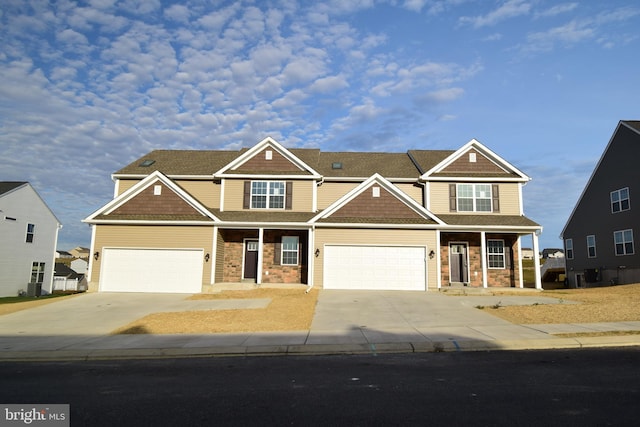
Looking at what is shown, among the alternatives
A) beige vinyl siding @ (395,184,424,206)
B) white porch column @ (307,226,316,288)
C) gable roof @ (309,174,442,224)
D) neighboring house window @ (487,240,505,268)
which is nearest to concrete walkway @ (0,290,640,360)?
white porch column @ (307,226,316,288)

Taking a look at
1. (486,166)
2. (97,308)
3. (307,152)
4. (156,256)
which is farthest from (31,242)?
Answer: (486,166)

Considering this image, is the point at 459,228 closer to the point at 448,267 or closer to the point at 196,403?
the point at 448,267

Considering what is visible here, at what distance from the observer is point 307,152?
2694 centimetres

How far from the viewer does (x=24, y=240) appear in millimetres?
31109

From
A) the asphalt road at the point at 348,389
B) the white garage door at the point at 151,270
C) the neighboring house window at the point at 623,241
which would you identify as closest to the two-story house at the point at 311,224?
the white garage door at the point at 151,270

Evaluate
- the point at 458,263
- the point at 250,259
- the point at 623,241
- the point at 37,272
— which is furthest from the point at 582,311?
the point at 37,272

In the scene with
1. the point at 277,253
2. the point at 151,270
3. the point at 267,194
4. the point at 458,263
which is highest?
the point at 267,194

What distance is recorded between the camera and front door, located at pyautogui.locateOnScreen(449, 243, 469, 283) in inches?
887

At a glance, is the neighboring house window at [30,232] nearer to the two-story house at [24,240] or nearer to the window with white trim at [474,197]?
the two-story house at [24,240]

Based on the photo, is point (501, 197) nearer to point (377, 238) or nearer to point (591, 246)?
point (377, 238)

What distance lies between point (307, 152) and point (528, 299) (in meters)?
15.4

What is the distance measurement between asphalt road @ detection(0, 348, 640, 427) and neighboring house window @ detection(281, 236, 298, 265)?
43.7 feet

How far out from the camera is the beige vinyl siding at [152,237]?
20.8 m

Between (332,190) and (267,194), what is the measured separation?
3.79m
